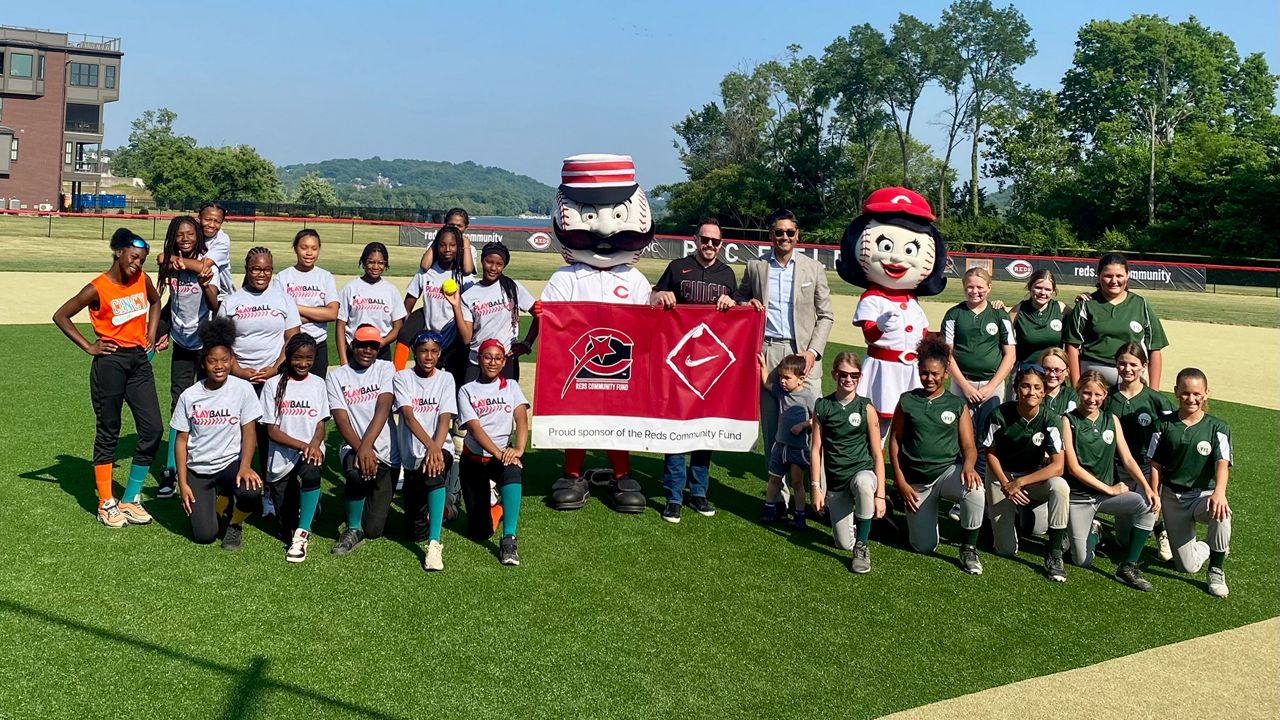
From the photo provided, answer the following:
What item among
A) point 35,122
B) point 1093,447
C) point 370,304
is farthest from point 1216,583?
point 35,122

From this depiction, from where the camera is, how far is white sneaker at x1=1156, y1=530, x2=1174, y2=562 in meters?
6.87

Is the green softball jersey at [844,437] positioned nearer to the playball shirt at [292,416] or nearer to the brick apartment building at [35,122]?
the playball shirt at [292,416]

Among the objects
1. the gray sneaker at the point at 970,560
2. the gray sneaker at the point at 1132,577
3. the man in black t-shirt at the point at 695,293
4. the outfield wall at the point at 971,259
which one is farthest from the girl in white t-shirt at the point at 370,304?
the outfield wall at the point at 971,259

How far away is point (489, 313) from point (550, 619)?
2692 mm

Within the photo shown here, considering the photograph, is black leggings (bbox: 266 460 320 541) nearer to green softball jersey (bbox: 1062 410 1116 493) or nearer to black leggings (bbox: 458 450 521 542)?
black leggings (bbox: 458 450 521 542)

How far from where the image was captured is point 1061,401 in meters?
6.78

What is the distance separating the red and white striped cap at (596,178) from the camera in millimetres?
7891

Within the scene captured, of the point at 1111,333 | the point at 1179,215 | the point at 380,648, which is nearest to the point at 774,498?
the point at 1111,333

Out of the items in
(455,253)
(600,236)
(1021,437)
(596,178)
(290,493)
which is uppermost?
(596,178)

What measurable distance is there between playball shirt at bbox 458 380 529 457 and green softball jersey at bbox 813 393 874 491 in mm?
1953

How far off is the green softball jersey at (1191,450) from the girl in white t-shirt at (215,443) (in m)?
5.53

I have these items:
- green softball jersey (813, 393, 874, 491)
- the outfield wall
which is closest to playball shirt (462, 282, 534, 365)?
green softball jersey (813, 393, 874, 491)

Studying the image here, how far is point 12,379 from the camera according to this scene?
36.6 ft

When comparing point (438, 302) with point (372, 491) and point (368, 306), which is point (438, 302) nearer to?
point (368, 306)
